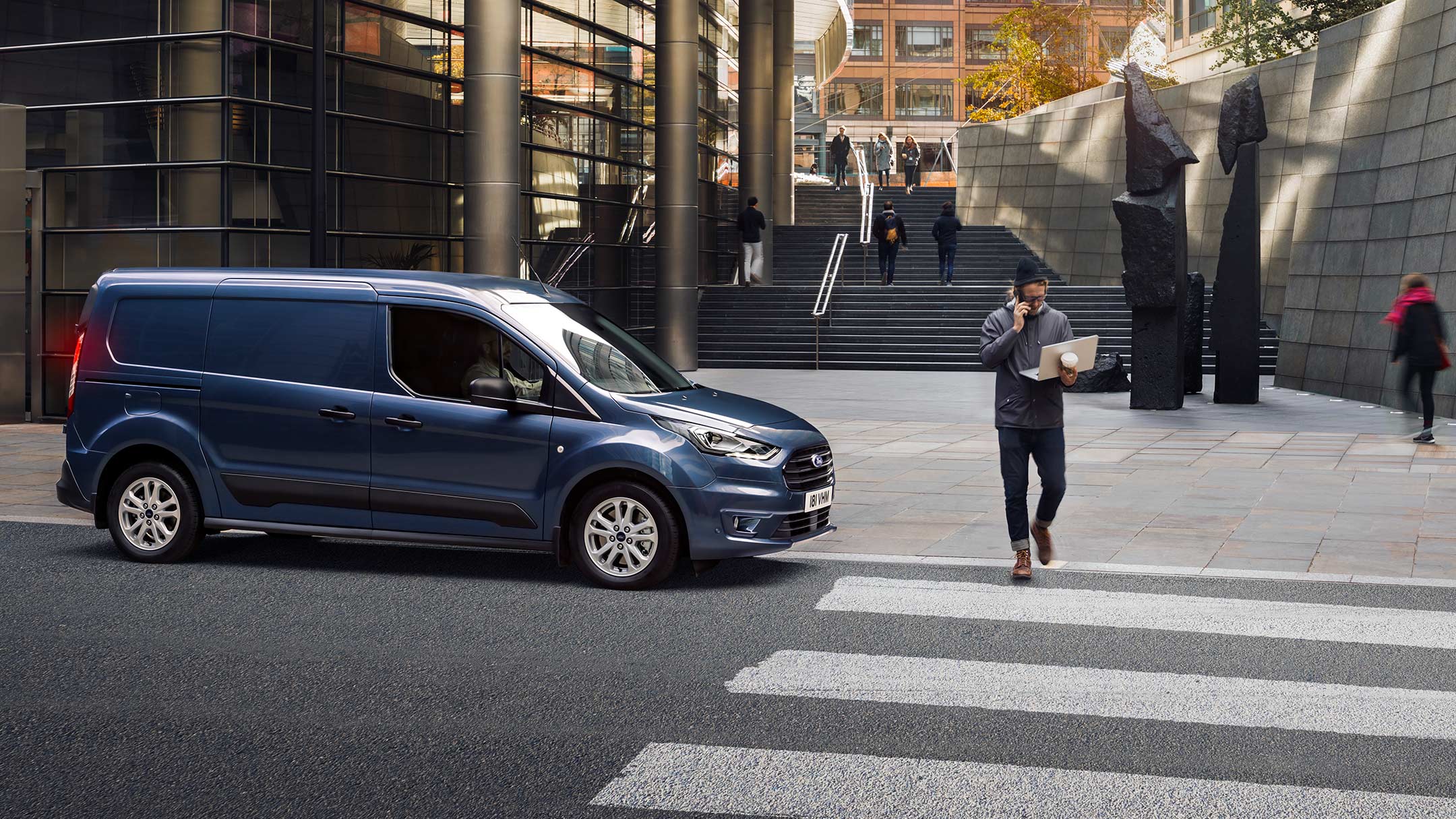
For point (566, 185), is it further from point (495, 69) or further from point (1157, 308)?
point (1157, 308)

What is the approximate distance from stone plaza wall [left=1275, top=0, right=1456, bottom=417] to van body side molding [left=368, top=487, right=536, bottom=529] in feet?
46.9

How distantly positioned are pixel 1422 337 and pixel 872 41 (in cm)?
8094

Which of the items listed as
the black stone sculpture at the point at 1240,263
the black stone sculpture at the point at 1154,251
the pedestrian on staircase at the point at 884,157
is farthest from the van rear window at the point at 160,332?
the pedestrian on staircase at the point at 884,157

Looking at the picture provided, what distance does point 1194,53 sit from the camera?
53.9m

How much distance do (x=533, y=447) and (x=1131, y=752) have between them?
12.8ft

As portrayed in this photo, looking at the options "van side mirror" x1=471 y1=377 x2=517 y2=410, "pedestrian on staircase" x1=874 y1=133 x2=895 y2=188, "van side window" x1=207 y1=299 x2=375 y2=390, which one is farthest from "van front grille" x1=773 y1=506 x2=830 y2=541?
"pedestrian on staircase" x1=874 y1=133 x2=895 y2=188

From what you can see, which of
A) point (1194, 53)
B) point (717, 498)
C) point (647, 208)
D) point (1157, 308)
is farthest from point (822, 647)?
point (1194, 53)

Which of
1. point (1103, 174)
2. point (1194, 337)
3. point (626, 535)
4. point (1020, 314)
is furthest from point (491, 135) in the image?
point (1103, 174)

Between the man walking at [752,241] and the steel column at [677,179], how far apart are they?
17.7 ft

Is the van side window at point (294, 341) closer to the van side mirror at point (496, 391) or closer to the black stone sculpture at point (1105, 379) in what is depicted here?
the van side mirror at point (496, 391)

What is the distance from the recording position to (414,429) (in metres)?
8.02

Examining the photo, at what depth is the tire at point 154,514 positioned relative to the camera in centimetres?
852

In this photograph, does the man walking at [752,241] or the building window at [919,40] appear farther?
the building window at [919,40]

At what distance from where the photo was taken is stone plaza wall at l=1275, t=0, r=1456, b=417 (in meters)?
19.8
